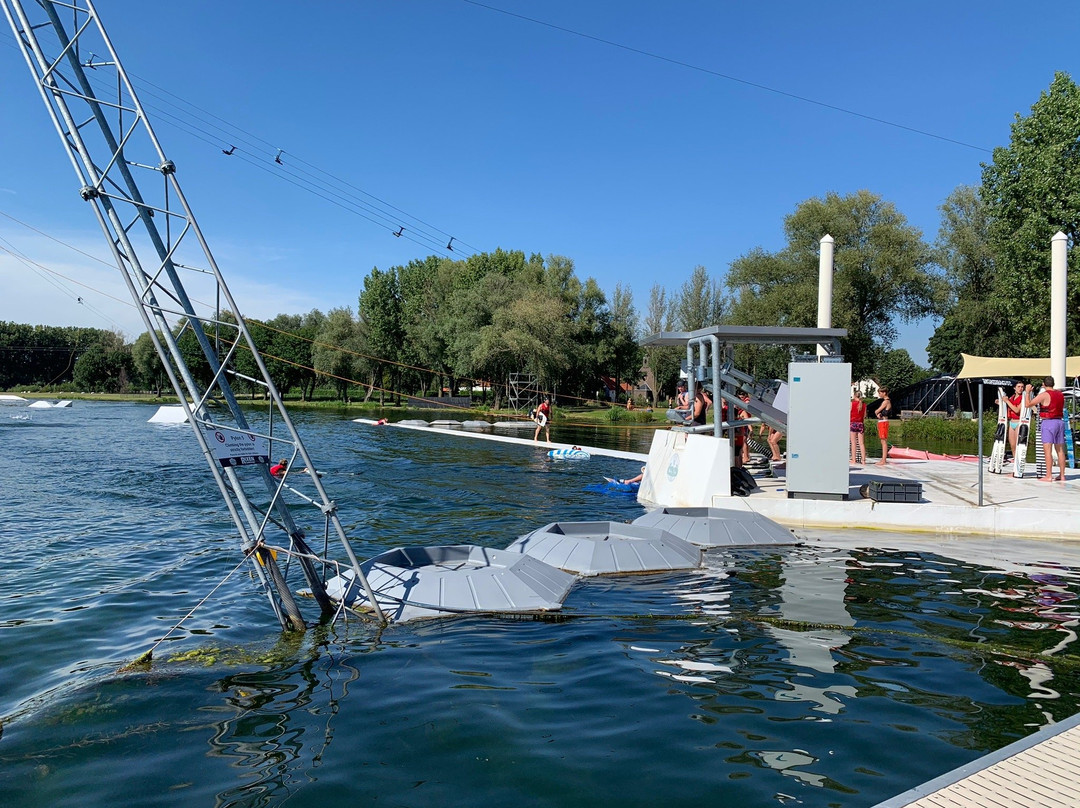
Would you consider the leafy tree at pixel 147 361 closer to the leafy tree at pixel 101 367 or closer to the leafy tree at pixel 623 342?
the leafy tree at pixel 101 367

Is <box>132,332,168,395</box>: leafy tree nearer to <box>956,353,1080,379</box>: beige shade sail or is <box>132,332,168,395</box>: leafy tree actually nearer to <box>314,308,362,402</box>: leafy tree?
<box>314,308,362,402</box>: leafy tree

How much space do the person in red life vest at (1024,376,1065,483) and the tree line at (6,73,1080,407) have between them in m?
24.0

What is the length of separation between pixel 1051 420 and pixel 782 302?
4009 centimetres

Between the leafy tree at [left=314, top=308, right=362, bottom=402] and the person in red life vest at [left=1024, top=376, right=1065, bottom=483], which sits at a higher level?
the leafy tree at [left=314, top=308, right=362, bottom=402]

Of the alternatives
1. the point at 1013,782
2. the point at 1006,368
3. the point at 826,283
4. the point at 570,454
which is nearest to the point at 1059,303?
the point at 826,283

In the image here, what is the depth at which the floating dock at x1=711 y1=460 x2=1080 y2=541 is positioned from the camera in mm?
13859

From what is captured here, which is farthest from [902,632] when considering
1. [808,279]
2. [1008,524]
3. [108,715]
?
[808,279]

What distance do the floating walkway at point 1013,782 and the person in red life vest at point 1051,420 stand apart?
46.4 ft

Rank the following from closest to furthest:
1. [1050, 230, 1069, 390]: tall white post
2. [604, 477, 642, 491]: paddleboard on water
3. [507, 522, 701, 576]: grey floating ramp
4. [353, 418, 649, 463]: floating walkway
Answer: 1. [507, 522, 701, 576]: grey floating ramp
2. [1050, 230, 1069, 390]: tall white post
3. [604, 477, 642, 491]: paddleboard on water
4. [353, 418, 649, 463]: floating walkway

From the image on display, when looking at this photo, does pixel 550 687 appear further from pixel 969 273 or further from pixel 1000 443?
pixel 969 273

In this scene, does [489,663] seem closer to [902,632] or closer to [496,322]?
[902,632]

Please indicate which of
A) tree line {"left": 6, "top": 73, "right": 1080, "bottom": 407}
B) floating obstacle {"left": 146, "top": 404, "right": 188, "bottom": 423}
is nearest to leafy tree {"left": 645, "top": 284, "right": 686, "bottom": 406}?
tree line {"left": 6, "top": 73, "right": 1080, "bottom": 407}

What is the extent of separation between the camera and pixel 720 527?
1349 centimetres

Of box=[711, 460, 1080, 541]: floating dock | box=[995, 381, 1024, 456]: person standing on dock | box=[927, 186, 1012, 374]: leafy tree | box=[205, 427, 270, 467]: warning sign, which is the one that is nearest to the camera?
box=[205, 427, 270, 467]: warning sign
